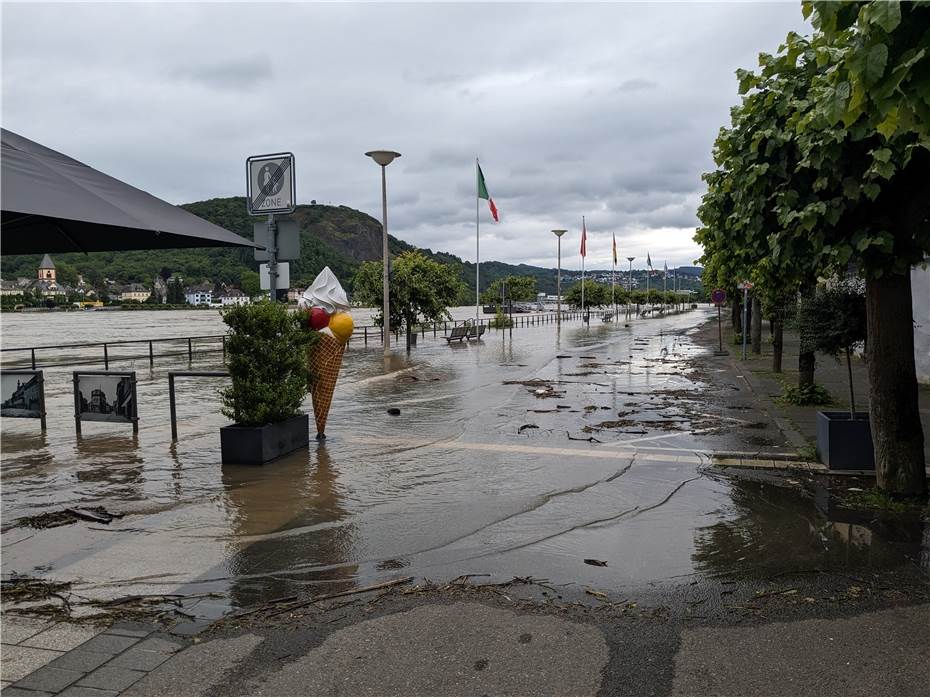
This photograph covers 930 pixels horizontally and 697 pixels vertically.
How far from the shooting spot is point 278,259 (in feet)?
28.7

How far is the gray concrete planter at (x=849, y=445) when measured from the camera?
7.28 meters

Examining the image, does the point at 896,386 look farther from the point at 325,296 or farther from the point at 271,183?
the point at 271,183

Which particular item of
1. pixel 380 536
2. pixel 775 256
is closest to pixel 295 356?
pixel 380 536

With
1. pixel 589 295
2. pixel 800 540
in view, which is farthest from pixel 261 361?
pixel 589 295

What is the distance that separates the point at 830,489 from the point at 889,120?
178 inches

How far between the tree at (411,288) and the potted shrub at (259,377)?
19930mm

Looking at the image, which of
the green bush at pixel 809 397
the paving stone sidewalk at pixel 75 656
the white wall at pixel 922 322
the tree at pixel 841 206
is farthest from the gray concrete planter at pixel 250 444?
the white wall at pixel 922 322

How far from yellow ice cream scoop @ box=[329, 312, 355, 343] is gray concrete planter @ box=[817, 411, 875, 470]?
18.0 ft

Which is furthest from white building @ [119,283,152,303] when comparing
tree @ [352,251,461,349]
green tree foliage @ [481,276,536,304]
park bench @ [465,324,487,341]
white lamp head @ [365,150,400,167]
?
white lamp head @ [365,150,400,167]

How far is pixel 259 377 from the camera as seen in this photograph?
308 inches

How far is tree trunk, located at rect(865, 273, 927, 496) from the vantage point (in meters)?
6.13

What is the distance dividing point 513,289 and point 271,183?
178 ft

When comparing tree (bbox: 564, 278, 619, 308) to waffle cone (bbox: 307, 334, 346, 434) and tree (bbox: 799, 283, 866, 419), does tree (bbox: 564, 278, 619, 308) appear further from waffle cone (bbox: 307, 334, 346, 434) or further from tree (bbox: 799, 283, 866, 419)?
tree (bbox: 799, 283, 866, 419)

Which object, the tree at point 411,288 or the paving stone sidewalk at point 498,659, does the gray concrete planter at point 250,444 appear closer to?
the paving stone sidewalk at point 498,659
